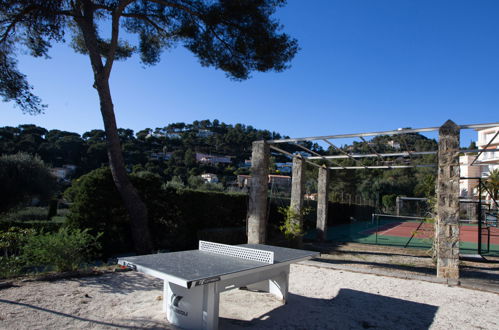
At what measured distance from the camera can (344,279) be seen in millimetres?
6133

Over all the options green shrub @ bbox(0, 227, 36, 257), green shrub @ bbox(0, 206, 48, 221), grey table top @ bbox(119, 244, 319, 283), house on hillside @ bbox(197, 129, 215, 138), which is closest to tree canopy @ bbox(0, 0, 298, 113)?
green shrub @ bbox(0, 227, 36, 257)

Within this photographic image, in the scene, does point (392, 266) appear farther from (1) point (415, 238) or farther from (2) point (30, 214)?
(2) point (30, 214)

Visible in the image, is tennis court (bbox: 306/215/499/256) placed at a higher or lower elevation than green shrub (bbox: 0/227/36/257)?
lower

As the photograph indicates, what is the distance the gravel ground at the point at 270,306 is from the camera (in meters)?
3.71

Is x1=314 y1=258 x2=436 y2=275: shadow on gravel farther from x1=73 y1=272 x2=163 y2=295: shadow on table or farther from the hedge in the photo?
x1=73 y1=272 x2=163 y2=295: shadow on table

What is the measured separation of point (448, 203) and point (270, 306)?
387 centimetres

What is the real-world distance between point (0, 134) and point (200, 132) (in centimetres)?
3799

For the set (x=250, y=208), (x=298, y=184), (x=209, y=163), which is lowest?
(x=250, y=208)

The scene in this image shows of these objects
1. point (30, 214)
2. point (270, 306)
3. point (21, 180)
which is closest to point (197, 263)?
point (270, 306)

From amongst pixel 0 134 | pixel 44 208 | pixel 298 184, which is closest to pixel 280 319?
pixel 298 184

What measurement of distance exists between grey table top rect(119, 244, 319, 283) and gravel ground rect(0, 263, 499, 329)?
677mm

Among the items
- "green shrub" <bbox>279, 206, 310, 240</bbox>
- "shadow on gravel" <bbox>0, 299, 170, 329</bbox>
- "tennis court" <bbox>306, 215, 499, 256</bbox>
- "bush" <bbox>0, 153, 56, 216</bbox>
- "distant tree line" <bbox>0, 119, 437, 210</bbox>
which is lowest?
"tennis court" <bbox>306, 215, 499, 256</bbox>

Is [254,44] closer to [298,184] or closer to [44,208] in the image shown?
[298,184]

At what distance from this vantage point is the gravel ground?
3.71m
